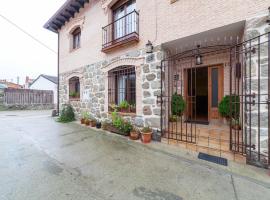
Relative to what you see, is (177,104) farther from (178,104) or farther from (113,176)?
(113,176)

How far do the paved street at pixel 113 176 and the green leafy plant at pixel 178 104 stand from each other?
85.7 inches

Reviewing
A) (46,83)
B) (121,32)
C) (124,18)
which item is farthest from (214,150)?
(46,83)

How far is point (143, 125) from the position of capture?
4.84 metres

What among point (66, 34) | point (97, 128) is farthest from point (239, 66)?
point (66, 34)

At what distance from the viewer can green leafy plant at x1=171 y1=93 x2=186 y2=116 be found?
5625 millimetres

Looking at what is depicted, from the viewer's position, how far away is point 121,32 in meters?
6.00

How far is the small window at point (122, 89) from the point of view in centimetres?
557

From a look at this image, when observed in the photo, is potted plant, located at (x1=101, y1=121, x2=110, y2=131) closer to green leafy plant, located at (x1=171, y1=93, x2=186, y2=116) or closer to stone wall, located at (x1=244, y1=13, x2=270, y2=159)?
green leafy plant, located at (x1=171, y1=93, x2=186, y2=116)

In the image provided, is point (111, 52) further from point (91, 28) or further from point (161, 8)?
point (161, 8)

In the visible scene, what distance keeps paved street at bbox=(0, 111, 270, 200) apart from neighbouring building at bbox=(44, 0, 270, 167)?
922 millimetres

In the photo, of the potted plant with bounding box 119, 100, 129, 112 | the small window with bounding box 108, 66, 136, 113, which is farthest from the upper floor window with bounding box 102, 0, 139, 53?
the potted plant with bounding box 119, 100, 129, 112

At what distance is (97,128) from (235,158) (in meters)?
4.82

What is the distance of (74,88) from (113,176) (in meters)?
7.17

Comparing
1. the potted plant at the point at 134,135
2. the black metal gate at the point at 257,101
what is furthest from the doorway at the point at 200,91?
the black metal gate at the point at 257,101
